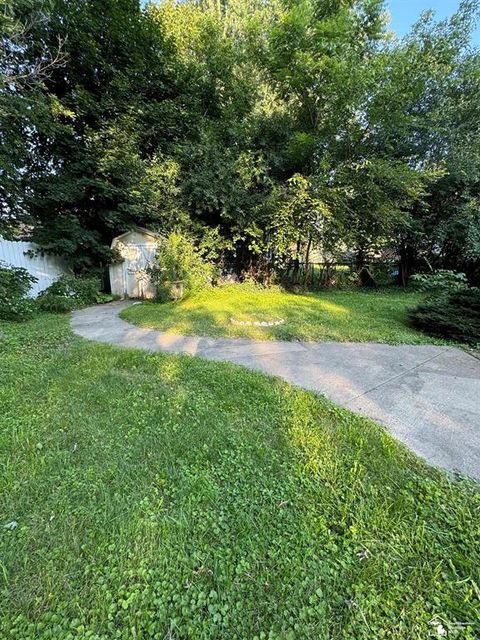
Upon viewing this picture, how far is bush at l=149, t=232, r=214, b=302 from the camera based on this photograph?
6.95 metres

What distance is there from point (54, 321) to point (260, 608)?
5.33 m

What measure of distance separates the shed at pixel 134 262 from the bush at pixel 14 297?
8.27ft

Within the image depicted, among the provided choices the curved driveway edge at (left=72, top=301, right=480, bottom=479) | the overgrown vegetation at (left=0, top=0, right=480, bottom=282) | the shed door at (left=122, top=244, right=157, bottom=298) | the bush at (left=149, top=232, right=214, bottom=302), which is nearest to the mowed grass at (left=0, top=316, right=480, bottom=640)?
the curved driveway edge at (left=72, top=301, right=480, bottom=479)

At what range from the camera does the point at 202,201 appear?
809 centimetres

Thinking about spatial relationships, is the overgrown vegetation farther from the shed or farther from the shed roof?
the shed

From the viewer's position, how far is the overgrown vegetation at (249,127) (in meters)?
7.26

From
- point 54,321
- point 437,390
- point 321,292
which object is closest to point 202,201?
point 321,292

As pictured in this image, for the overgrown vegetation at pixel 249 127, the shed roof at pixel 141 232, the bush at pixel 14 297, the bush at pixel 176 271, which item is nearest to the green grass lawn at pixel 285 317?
the bush at pixel 176 271

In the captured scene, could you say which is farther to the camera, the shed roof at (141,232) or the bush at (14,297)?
the shed roof at (141,232)

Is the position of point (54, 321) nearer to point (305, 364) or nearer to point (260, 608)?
point (305, 364)

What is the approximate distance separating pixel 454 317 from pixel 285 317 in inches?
97.6

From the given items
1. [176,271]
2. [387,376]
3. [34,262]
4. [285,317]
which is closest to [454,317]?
[387,376]

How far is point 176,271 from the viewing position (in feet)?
23.2

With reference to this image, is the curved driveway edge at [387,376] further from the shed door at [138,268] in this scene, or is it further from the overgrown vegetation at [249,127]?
the overgrown vegetation at [249,127]
